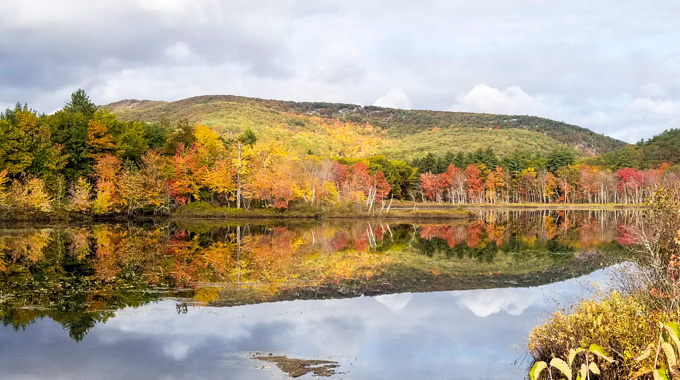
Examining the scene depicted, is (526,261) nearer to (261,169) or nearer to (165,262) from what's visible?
(165,262)

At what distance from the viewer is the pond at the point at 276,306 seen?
1262 cm

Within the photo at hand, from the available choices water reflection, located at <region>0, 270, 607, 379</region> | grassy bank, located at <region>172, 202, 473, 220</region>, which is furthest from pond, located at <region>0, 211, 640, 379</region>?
grassy bank, located at <region>172, 202, 473, 220</region>

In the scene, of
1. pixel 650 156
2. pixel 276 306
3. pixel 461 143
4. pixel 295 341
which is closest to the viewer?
pixel 295 341

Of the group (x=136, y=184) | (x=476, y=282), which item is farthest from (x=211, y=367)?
(x=136, y=184)

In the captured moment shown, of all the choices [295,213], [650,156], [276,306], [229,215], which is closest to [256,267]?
[276,306]

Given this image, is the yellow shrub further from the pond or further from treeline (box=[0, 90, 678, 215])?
treeline (box=[0, 90, 678, 215])

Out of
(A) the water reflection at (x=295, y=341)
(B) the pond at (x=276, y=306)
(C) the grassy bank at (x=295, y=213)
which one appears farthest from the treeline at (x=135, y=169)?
(A) the water reflection at (x=295, y=341)

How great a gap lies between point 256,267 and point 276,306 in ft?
26.3

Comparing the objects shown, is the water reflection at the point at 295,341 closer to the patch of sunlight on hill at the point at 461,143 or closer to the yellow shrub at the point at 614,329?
the yellow shrub at the point at 614,329

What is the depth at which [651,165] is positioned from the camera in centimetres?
12656

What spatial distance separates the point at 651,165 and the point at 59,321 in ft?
450

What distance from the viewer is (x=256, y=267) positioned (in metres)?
26.1

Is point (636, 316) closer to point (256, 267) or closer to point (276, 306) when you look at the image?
point (276, 306)

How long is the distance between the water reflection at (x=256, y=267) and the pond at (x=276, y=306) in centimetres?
11
